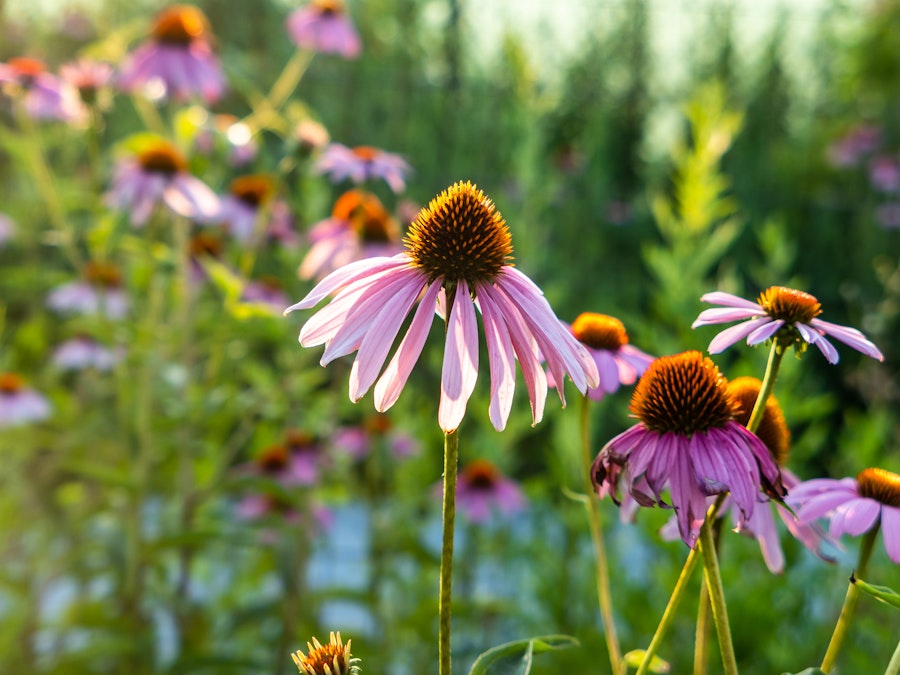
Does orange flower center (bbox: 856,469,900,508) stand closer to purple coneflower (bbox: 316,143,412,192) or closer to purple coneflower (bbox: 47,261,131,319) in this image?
purple coneflower (bbox: 316,143,412,192)

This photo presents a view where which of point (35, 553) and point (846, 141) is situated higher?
point (846, 141)

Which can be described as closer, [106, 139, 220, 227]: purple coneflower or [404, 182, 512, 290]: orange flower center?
Answer: [404, 182, 512, 290]: orange flower center

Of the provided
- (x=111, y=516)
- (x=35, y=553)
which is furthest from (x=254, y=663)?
(x=35, y=553)

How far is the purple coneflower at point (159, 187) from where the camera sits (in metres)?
1.42

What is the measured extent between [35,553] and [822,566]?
1.46 metres

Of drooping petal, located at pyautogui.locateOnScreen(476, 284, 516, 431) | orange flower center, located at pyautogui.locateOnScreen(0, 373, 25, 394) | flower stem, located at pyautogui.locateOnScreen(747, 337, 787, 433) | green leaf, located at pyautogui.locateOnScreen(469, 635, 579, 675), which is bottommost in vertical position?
green leaf, located at pyautogui.locateOnScreen(469, 635, 579, 675)

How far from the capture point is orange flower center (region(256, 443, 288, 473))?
1730 mm

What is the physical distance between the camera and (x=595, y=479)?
0.47 m

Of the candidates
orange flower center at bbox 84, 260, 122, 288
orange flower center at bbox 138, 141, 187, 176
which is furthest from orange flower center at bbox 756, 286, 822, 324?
orange flower center at bbox 84, 260, 122, 288

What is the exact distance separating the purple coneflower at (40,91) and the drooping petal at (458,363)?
131cm

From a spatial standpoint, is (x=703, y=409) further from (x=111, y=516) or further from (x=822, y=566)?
(x=822, y=566)

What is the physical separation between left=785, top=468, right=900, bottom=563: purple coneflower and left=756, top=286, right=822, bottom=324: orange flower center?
0.32ft

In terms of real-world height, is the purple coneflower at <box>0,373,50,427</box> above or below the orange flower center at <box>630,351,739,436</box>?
above

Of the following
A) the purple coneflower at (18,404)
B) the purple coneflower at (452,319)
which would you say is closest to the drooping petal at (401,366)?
the purple coneflower at (452,319)
